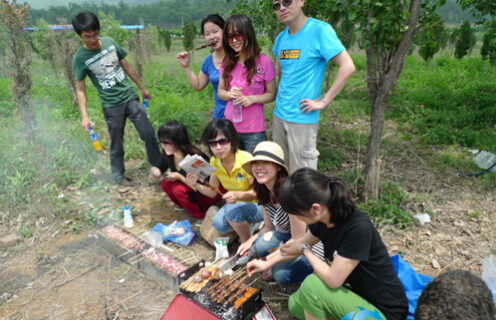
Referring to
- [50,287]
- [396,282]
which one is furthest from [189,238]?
[396,282]

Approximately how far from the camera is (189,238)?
3615mm

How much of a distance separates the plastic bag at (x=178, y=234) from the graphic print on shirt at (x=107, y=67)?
2.17m

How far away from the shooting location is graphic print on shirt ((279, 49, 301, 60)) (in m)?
2.97

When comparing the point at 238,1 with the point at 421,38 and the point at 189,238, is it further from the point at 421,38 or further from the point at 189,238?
the point at 189,238

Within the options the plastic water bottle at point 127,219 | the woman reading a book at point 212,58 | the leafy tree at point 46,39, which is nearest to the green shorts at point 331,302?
the woman reading a book at point 212,58

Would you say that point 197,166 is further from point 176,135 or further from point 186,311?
point 186,311

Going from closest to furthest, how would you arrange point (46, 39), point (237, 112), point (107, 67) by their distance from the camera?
point (237, 112) < point (107, 67) < point (46, 39)

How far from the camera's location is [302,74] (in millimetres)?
3004

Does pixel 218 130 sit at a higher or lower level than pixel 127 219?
higher

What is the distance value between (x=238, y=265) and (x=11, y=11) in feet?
19.3

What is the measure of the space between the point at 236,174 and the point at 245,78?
1.01 m

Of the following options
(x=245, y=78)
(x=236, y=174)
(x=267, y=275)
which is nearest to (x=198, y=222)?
(x=236, y=174)

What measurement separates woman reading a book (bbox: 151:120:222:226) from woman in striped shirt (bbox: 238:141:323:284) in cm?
113

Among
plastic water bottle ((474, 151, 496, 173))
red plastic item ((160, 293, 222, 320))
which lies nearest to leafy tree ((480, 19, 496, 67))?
plastic water bottle ((474, 151, 496, 173))
